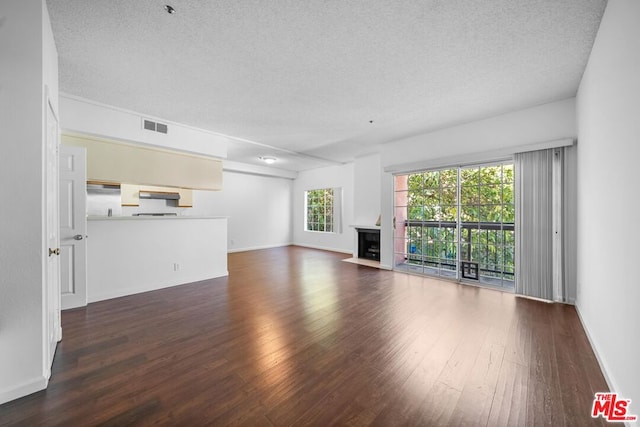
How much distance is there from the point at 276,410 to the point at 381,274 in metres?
3.92

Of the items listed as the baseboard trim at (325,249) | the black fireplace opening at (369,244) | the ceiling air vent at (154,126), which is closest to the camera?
the ceiling air vent at (154,126)

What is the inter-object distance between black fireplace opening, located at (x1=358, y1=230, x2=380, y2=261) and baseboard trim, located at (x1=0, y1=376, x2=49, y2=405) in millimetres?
5836

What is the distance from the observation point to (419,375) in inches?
77.4

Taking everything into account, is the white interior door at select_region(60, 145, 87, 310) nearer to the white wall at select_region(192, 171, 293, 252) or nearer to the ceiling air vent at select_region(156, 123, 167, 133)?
the ceiling air vent at select_region(156, 123, 167, 133)

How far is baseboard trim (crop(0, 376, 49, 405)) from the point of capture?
5.47 feet

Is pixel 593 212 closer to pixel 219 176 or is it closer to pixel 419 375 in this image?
pixel 419 375

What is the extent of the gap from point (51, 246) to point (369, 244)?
589 centimetres

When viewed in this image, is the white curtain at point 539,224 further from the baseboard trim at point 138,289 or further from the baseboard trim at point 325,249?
the baseboard trim at point 138,289

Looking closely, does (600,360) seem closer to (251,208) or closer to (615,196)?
(615,196)

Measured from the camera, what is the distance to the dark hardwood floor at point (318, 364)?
160cm

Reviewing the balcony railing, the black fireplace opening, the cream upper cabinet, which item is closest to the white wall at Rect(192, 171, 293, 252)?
the cream upper cabinet

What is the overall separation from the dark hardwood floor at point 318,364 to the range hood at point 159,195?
3126 millimetres

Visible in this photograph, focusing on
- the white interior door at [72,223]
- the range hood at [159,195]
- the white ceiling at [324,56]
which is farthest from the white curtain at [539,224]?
the range hood at [159,195]

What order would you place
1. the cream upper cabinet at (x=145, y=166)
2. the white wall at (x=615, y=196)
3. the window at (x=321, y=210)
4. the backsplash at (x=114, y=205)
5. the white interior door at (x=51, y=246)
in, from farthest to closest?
the window at (x=321, y=210), the backsplash at (x=114, y=205), the cream upper cabinet at (x=145, y=166), the white interior door at (x=51, y=246), the white wall at (x=615, y=196)
